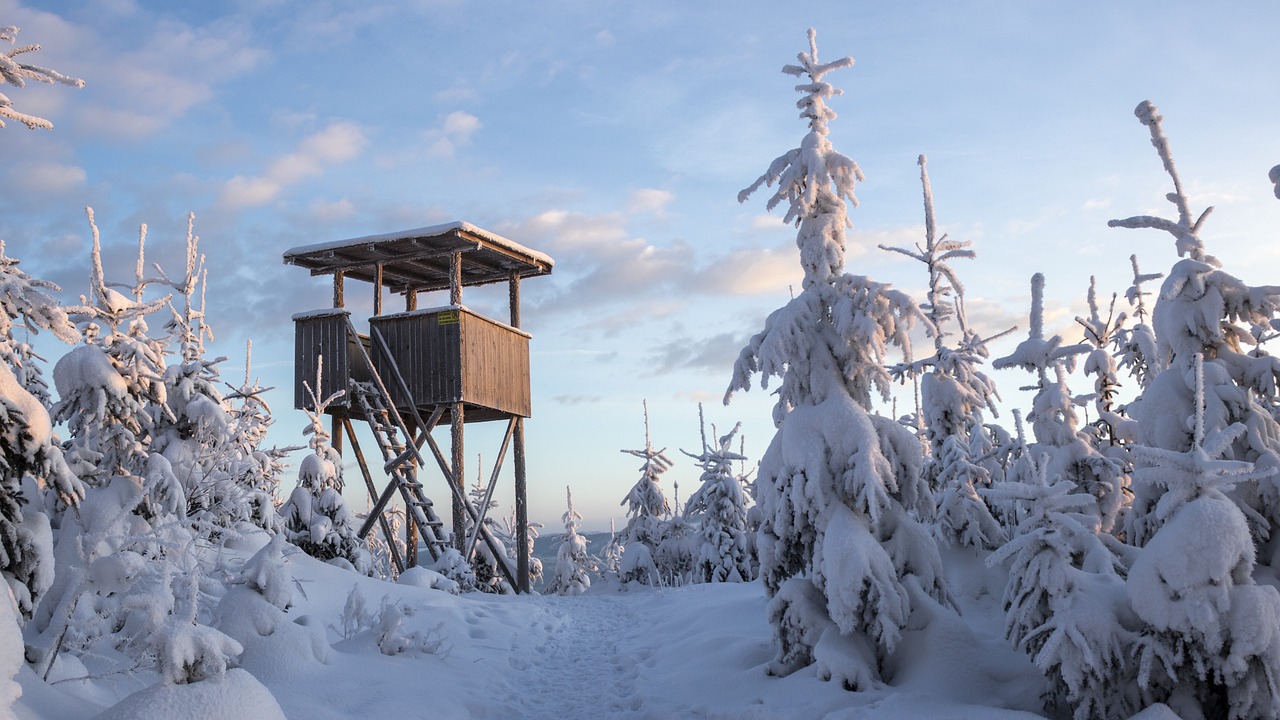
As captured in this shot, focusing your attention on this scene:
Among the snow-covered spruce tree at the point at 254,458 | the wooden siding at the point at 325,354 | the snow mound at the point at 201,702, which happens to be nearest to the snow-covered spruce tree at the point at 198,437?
the snow-covered spruce tree at the point at 254,458

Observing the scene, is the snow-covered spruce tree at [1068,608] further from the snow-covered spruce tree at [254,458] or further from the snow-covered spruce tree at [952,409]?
the snow-covered spruce tree at [254,458]

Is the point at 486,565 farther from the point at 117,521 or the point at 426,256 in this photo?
the point at 117,521

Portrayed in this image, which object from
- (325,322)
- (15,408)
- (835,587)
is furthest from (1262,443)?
(325,322)

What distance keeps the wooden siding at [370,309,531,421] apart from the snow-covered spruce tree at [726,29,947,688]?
10781mm

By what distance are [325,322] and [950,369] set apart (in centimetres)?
1366

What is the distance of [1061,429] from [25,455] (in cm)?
1187

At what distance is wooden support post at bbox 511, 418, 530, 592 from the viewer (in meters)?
22.2

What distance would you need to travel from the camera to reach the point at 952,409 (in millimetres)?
13469

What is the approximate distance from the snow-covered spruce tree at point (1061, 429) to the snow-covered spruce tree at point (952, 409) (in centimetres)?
76

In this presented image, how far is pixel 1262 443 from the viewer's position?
830 centimetres

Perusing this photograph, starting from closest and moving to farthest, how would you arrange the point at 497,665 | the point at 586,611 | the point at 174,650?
the point at 174,650
the point at 497,665
the point at 586,611

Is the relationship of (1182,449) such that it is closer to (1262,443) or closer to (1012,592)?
(1262,443)

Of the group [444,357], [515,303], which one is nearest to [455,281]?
[444,357]

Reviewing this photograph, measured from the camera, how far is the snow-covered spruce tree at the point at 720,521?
23.8 m
